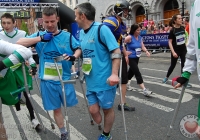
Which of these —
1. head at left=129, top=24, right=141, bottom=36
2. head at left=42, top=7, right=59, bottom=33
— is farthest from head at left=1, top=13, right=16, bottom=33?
head at left=129, top=24, right=141, bottom=36

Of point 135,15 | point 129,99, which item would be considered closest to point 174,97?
point 129,99

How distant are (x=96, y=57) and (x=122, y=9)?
3.79ft

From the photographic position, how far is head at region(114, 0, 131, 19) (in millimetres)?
3689

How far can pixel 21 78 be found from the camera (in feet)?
10.3

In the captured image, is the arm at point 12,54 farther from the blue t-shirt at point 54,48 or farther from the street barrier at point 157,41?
the street barrier at point 157,41

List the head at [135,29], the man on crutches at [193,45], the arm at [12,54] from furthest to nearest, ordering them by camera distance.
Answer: the head at [135,29] < the arm at [12,54] < the man on crutches at [193,45]

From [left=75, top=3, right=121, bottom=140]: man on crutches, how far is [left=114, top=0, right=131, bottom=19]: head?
2.57 ft

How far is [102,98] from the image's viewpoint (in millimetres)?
3029

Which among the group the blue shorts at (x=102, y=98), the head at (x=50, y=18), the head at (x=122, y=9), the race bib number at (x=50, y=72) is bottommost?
the blue shorts at (x=102, y=98)

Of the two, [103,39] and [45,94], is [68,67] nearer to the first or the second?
[45,94]

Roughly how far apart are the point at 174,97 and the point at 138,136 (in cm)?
225

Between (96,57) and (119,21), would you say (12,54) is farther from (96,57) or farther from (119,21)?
(119,21)

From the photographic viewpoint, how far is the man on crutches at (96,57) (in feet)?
9.48

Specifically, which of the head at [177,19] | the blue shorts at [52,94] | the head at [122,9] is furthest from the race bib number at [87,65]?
the head at [177,19]
